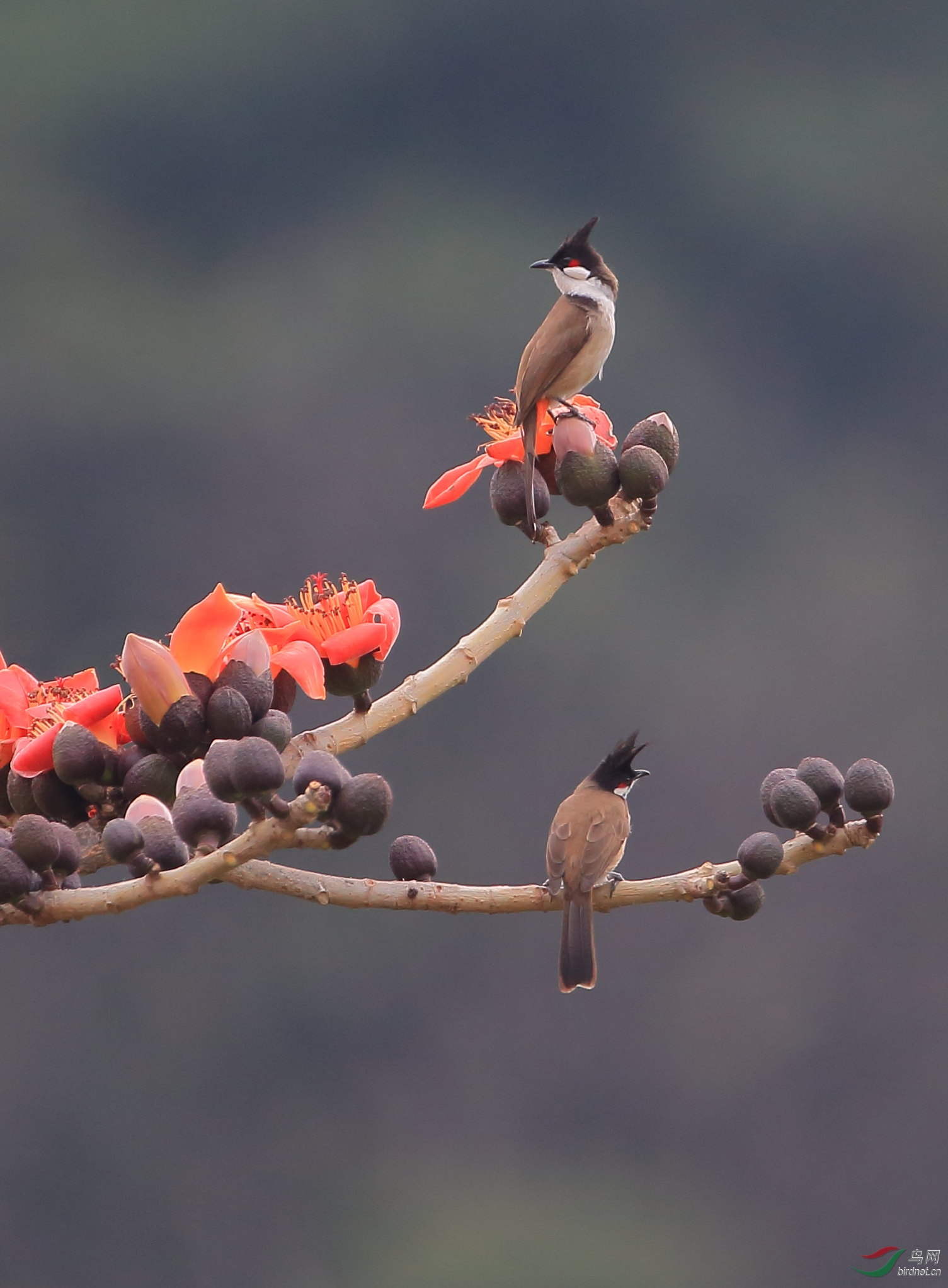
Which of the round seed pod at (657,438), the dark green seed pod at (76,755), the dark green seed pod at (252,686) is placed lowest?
the dark green seed pod at (76,755)

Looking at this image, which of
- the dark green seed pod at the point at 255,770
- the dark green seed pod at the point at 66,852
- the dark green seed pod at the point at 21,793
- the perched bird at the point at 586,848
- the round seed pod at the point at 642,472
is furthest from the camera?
the perched bird at the point at 586,848

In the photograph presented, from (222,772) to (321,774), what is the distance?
64 millimetres

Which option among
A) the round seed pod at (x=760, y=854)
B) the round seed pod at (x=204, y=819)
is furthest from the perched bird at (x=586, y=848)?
the round seed pod at (x=204, y=819)

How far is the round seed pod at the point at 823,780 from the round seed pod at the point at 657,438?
0.24m

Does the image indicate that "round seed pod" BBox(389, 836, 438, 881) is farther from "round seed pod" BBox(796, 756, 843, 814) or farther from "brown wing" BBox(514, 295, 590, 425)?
"brown wing" BBox(514, 295, 590, 425)

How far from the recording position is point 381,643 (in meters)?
1.06

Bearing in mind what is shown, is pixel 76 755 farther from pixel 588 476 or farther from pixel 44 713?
pixel 588 476

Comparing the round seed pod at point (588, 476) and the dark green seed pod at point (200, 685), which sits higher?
the round seed pod at point (588, 476)

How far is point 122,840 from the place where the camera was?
0.83 meters

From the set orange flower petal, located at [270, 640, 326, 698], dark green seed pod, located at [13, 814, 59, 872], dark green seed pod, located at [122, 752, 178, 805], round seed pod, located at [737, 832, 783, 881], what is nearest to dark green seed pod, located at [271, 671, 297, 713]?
orange flower petal, located at [270, 640, 326, 698]

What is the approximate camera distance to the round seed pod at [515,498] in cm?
119

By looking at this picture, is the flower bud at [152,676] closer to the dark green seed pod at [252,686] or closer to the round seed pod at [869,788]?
the dark green seed pod at [252,686]

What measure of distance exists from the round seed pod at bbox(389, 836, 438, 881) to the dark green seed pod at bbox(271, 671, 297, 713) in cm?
13

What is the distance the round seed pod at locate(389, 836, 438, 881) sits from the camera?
0.98 meters
